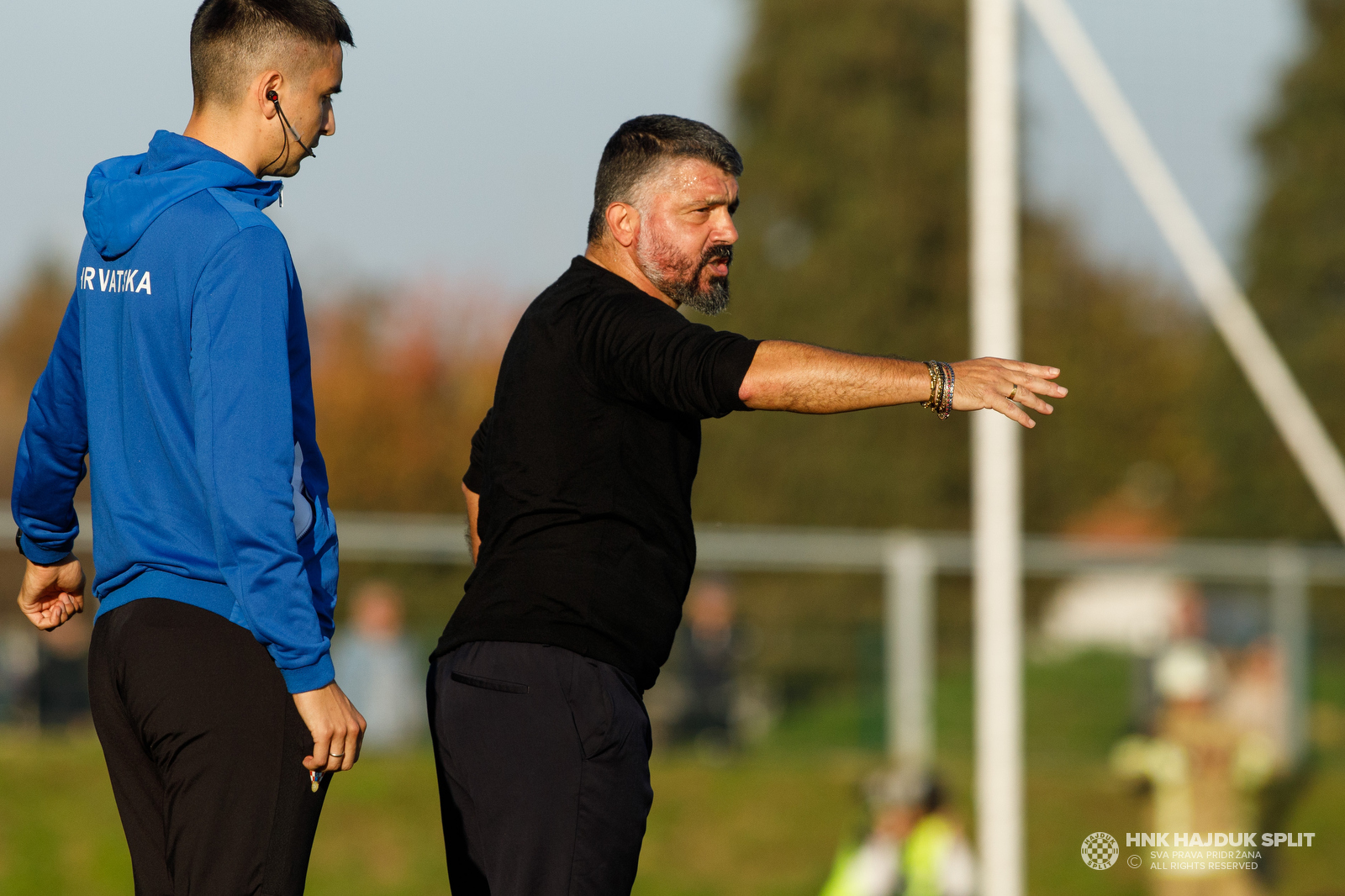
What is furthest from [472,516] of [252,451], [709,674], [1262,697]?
[1262,697]

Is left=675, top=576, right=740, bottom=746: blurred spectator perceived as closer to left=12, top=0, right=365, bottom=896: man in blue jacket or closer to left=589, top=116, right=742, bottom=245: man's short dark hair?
left=589, top=116, right=742, bottom=245: man's short dark hair

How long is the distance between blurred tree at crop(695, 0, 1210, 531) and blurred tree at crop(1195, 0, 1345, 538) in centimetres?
208

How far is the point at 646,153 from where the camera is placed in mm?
2998

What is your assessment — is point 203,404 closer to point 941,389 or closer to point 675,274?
point 675,274

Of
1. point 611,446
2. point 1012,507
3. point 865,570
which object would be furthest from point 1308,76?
point 611,446

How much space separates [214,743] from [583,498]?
0.83 meters

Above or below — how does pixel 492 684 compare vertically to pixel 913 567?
below

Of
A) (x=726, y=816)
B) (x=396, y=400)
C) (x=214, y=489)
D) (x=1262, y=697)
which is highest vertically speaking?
(x=396, y=400)

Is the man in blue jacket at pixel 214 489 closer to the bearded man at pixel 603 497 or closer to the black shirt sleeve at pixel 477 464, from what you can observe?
the bearded man at pixel 603 497

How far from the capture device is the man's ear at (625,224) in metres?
2.98

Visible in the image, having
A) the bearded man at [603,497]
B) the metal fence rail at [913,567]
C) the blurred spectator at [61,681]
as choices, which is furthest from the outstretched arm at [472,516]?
the blurred spectator at [61,681]

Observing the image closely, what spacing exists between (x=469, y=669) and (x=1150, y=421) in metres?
30.2

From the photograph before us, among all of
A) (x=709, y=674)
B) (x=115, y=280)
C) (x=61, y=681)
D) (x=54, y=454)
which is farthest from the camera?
(x=709, y=674)

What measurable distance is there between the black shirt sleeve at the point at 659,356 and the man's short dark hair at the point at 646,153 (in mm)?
303
